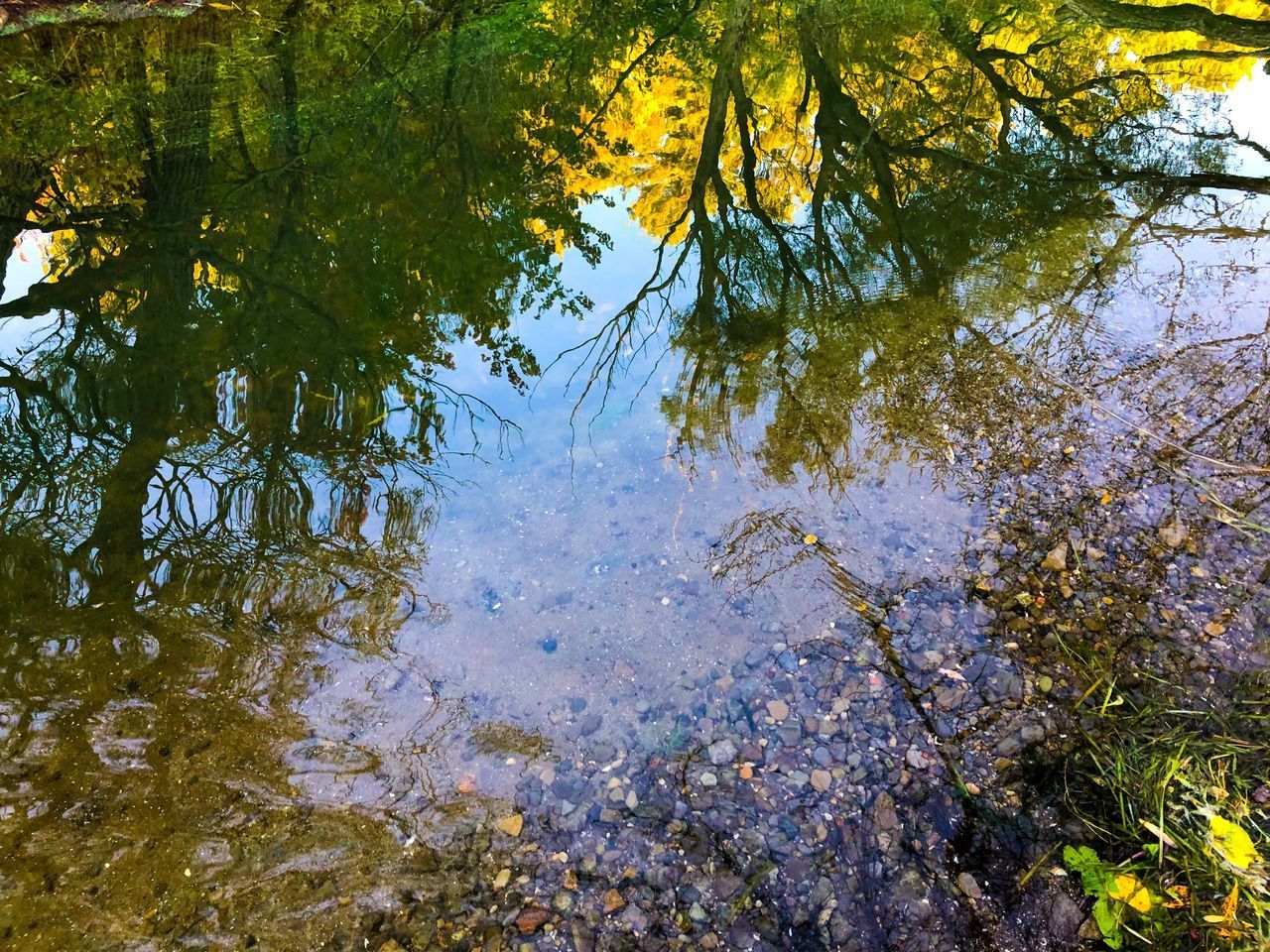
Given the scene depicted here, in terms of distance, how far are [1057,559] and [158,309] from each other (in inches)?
244

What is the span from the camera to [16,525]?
4.03 meters

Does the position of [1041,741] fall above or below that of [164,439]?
below

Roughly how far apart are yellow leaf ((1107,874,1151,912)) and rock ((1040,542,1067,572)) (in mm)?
1334

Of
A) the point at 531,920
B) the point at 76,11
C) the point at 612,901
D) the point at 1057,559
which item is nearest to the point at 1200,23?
the point at 1057,559

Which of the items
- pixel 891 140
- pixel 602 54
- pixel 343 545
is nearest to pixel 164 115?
pixel 602 54

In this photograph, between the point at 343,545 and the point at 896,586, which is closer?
the point at 896,586

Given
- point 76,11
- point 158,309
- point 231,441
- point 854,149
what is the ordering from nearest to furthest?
point 231,441 → point 158,309 → point 854,149 → point 76,11

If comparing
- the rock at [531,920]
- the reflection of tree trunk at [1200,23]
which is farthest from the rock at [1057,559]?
the reflection of tree trunk at [1200,23]

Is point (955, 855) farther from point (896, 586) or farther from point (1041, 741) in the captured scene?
point (896, 586)

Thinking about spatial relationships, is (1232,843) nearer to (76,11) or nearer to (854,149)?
(854,149)

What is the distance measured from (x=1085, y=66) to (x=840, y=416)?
682cm

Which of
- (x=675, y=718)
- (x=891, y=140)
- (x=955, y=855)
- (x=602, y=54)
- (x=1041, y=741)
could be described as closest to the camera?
(x=955, y=855)

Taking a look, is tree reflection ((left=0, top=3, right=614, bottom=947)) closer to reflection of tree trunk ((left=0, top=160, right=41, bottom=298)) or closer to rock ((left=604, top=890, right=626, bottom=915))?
reflection of tree trunk ((left=0, top=160, right=41, bottom=298))

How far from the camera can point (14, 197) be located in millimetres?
6402
